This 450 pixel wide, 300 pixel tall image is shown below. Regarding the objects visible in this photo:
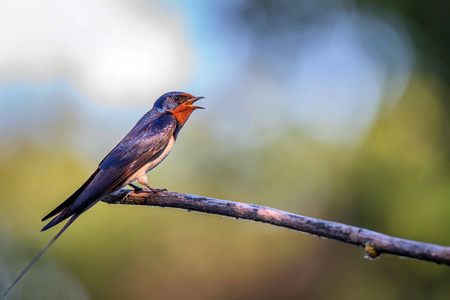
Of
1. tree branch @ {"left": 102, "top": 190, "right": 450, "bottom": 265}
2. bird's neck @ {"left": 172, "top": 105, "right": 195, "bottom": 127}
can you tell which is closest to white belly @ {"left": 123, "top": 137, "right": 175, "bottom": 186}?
bird's neck @ {"left": 172, "top": 105, "right": 195, "bottom": 127}

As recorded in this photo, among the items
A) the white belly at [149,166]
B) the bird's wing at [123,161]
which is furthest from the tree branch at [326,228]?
the white belly at [149,166]

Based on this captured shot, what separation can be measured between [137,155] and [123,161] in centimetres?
17

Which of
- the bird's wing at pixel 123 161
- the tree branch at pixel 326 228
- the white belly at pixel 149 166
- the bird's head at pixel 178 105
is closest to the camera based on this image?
the tree branch at pixel 326 228

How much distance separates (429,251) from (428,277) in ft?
31.5

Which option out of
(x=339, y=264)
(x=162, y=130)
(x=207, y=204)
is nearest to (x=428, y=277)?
(x=339, y=264)

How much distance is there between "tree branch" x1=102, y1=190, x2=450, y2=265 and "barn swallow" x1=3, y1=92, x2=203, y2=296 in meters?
0.74

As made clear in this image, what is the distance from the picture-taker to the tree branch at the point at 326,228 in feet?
8.07

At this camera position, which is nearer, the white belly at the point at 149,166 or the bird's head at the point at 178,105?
the white belly at the point at 149,166

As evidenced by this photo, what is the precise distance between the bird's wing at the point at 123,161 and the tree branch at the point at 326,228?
723 mm

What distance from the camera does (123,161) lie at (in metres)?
4.76

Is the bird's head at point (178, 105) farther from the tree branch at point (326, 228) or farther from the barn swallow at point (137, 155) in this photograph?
the tree branch at point (326, 228)

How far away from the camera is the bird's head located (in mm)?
5336

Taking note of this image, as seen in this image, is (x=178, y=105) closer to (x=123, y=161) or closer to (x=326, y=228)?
(x=123, y=161)

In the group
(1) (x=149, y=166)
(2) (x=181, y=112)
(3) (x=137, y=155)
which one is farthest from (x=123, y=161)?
(2) (x=181, y=112)
